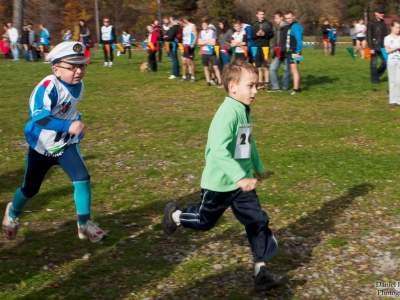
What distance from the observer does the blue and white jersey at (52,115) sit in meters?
4.89

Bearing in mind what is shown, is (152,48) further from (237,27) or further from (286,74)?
Result: (286,74)

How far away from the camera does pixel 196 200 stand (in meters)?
6.93

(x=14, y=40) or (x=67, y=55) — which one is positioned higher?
(x=14, y=40)

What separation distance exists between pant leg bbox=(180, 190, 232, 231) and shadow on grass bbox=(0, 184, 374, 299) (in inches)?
16.3

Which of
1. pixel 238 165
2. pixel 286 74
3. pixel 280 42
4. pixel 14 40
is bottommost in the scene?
pixel 238 165

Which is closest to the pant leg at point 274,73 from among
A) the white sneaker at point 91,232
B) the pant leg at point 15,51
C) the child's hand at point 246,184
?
the white sneaker at point 91,232

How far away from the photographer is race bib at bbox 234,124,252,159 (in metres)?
4.52

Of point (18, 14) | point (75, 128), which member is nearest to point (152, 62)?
point (18, 14)

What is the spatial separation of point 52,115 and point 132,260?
4.93 feet

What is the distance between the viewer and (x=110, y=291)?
460 cm

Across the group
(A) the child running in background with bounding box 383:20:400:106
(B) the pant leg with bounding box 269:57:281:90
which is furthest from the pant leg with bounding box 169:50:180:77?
(A) the child running in background with bounding box 383:20:400:106

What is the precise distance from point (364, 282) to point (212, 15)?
174ft

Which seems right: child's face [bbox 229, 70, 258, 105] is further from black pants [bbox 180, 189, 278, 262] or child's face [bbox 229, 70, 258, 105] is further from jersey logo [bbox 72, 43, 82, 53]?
jersey logo [bbox 72, 43, 82, 53]

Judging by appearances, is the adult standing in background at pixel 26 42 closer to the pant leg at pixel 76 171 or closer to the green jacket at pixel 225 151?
the pant leg at pixel 76 171
